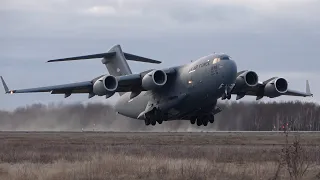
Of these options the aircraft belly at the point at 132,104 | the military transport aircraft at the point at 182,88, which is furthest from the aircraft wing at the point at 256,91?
the aircraft belly at the point at 132,104

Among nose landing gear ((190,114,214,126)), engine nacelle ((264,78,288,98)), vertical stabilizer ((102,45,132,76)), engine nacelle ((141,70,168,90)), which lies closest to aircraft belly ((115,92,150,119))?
vertical stabilizer ((102,45,132,76))

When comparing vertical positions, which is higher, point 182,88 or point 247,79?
point 247,79

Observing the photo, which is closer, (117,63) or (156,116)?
(156,116)

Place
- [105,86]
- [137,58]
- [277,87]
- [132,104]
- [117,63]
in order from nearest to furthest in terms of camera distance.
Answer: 1. [105,86]
2. [277,87]
3. [132,104]
4. [117,63]
5. [137,58]

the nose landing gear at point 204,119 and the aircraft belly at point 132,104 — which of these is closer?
the nose landing gear at point 204,119

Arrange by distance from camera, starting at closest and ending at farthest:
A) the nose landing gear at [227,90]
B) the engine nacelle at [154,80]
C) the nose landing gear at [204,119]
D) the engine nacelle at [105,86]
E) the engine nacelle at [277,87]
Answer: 1. the nose landing gear at [227,90]
2. the engine nacelle at [105,86]
3. the engine nacelle at [154,80]
4. the engine nacelle at [277,87]
5. the nose landing gear at [204,119]

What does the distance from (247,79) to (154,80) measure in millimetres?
5132

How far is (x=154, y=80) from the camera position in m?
34.2

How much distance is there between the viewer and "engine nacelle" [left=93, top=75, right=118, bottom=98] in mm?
32938

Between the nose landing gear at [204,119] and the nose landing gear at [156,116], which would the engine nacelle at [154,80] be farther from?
the nose landing gear at [204,119]

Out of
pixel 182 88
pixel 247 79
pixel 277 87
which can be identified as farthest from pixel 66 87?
pixel 277 87

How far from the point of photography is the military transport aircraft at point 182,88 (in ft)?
106

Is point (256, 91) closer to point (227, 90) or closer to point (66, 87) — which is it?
point (227, 90)

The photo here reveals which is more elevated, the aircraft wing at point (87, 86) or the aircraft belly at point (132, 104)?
the aircraft wing at point (87, 86)
